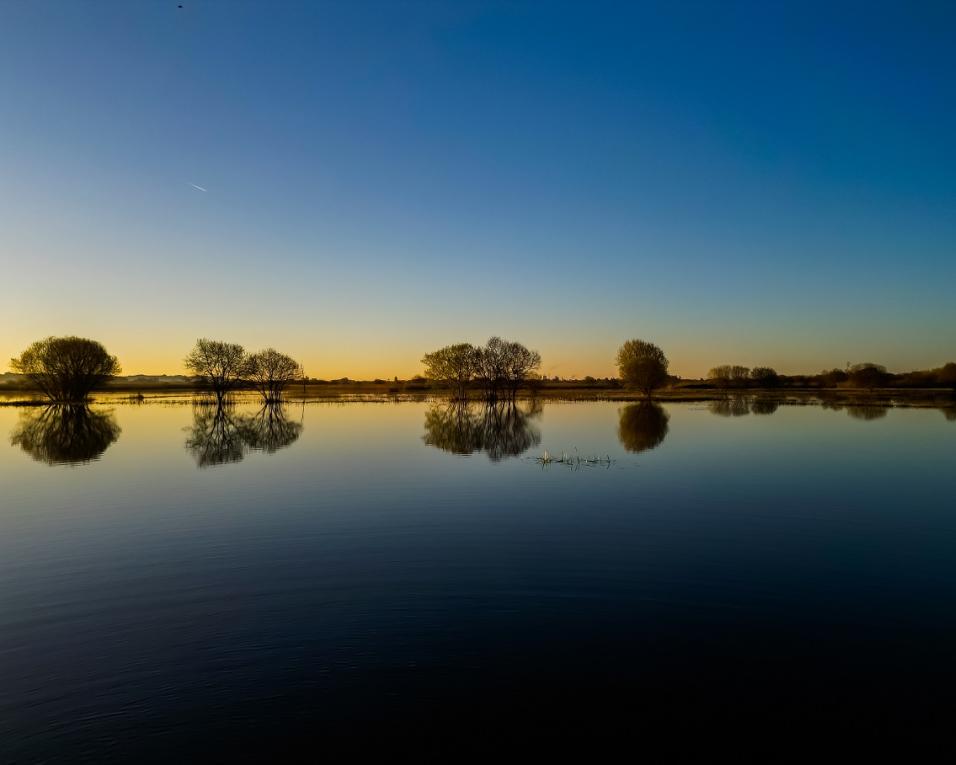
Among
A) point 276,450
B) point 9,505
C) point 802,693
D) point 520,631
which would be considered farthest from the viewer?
point 276,450

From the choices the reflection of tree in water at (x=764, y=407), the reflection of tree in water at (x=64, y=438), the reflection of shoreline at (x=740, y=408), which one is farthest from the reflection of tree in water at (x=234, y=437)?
the reflection of tree in water at (x=764, y=407)

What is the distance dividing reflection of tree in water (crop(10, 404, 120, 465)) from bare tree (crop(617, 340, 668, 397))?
9374 centimetres

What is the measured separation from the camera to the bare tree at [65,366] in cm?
10806

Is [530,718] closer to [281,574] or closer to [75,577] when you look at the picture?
[281,574]

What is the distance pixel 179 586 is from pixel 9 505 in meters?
14.0

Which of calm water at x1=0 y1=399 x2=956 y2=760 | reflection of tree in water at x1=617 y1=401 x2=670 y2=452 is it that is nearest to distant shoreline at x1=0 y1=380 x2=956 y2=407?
reflection of tree in water at x1=617 y1=401 x2=670 y2=452

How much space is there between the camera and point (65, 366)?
109438mm

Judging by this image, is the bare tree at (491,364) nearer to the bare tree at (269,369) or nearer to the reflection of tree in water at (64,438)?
the bare tree at (269,369)

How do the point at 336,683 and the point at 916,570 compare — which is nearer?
the point at 336,683

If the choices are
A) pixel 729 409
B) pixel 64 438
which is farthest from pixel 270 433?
pixel 729 409

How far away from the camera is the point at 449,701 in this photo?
8.58 meters

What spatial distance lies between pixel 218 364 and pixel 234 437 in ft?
256

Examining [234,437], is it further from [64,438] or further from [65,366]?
[65,366]

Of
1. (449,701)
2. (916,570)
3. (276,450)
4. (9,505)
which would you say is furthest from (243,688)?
(276,450)
